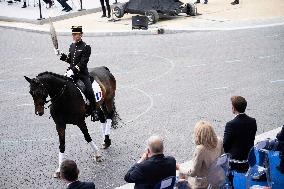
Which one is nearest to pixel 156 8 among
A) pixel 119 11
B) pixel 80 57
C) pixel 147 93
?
pixel 119 11

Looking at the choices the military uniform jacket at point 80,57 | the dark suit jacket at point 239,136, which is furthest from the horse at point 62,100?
the dark suit jacket at point 239,136

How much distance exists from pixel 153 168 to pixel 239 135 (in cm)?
213

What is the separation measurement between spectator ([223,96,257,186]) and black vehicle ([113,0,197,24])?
58.5 ft

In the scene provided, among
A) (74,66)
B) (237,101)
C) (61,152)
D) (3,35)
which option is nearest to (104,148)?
(61,152)

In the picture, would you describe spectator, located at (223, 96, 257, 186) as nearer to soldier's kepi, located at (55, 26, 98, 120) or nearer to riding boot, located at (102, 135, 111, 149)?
soldier's kepi, located at (55, 26, 98, 120)

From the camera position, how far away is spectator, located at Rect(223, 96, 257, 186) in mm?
9180

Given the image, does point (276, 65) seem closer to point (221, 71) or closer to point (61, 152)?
point (221, 71)

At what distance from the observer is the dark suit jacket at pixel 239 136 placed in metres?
9.18

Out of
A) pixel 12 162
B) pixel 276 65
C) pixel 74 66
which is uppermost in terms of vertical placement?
pixel 74 66

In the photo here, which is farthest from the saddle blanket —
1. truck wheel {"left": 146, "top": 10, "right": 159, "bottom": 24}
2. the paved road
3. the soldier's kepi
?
truck wheel {"left": 146, "top": 10, "right": 159, "bottom": 24}

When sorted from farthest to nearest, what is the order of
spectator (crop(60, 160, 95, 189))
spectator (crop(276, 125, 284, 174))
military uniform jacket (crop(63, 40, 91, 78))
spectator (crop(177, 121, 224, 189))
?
military uniform jacket (crop(63, 40, 91, 78)) → spectator (crop(276, 125, 284, 174)) → spectator (crop(177, 121, 224, 189)) → spectator (crop(60, 160, 95, 189))

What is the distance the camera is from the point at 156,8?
27.2 meters

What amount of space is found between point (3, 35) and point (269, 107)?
17455mm

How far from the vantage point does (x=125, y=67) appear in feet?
63.5
